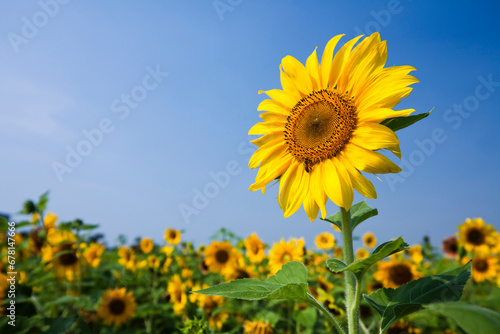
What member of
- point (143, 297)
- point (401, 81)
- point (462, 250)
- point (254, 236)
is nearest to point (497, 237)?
point (462, 250)

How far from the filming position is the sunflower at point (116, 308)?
464cm

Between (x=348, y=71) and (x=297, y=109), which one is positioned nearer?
(x=348, y=71)

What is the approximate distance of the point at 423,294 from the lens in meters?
1.38

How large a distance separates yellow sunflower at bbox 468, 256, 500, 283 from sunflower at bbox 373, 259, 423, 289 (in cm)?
206

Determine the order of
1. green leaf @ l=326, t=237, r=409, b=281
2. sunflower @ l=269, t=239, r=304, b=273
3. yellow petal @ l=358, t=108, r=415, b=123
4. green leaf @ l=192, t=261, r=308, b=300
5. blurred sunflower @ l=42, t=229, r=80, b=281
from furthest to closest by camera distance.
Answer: blurred sunflower @ l=42, t=229, r=80, b=281
sunflower @ l=269, t=239, r=304, b=273
yellow petal @ l=358, t=108, r=415, b=123
green leaf @ l=192, t=261, r=308, b=300
green leaf @ l=326, t=237, r=409, b=281

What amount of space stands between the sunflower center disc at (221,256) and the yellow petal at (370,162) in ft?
14.3

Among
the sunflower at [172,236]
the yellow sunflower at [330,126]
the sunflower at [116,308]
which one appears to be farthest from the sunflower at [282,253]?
the sunflower at [172,236]

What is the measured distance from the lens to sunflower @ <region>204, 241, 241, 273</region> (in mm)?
5625

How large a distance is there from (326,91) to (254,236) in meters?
3.74

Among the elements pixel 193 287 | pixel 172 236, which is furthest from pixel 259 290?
pixel 172 236

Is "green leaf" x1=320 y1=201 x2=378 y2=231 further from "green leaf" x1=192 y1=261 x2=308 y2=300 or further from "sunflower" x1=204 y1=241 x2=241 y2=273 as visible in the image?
"sunflower" x1=204 y1=241 x2=241 y2=273

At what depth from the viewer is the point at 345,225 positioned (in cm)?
154

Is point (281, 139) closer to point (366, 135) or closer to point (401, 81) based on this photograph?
point (366, 135)

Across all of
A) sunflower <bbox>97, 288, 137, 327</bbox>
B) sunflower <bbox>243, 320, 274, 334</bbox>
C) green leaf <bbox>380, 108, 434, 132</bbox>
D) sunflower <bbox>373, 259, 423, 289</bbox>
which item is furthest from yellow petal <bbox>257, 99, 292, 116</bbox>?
sunflower <bbox>97, 288, 137, 327</bbox>
